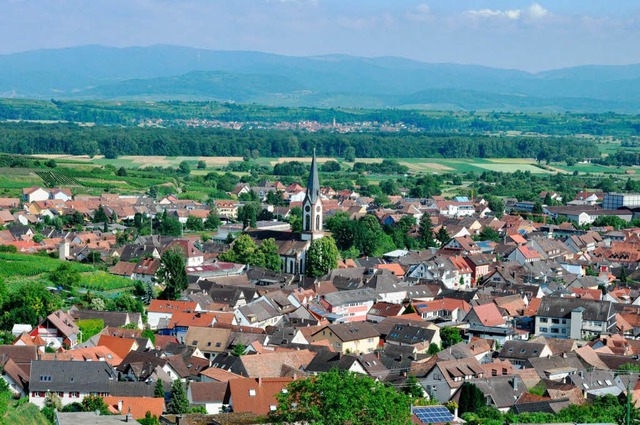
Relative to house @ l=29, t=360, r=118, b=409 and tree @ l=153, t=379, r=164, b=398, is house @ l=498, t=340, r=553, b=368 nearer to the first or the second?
tree @ l=153, t=379, r=164, b=398

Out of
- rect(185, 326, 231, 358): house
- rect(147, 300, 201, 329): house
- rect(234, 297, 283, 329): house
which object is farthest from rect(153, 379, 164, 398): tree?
rect(147, 300, 201, 329): house

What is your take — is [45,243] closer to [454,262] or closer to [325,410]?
[454,262]

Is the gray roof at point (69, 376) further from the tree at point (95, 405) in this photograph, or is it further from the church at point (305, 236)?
the church at point (305, 236)

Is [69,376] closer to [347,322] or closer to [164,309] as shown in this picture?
[164,309]

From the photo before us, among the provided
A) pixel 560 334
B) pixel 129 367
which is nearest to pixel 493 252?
pixel 560 334

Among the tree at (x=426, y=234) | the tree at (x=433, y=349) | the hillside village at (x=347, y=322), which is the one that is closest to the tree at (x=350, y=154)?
the hillside village at (x=347, y=322)
